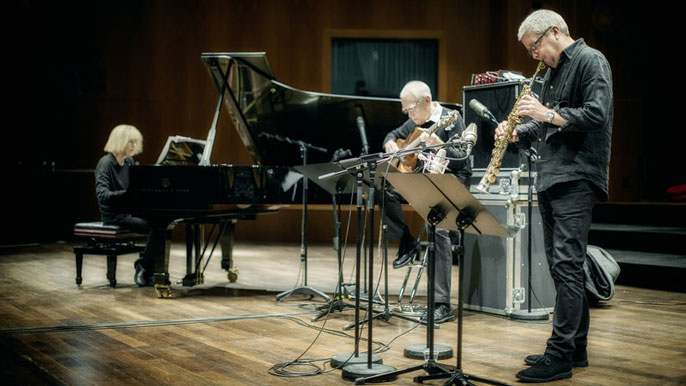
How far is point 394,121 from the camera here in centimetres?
568

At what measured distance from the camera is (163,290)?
486 centimetres

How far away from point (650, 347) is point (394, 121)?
2.92m

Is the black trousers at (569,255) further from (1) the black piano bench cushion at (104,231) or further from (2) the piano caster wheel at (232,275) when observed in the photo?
(1) the black piano bench cushion at (104,231)

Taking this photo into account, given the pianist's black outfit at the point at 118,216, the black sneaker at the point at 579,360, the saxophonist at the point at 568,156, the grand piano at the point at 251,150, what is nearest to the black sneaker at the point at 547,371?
the saxophonist at the point at 568,156

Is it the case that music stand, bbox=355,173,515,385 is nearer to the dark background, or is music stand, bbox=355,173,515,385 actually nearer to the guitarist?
the guitarist

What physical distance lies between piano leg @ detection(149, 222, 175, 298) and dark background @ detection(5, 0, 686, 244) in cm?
452

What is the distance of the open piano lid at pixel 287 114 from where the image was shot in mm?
5047

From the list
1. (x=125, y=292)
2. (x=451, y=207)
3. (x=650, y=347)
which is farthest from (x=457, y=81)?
(x=451, y=207)

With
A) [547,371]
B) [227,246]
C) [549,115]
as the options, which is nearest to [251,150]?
[227,246]

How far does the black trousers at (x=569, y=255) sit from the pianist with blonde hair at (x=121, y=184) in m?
3.42

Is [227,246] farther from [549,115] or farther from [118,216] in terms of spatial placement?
[549,115]

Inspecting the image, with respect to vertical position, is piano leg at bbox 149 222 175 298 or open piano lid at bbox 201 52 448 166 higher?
open piano lid at bbox 201 52 448 166

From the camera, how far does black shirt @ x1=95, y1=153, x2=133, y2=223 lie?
5.30 m

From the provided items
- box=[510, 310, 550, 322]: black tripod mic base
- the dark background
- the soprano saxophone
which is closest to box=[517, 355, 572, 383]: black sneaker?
the soprano saxophone
